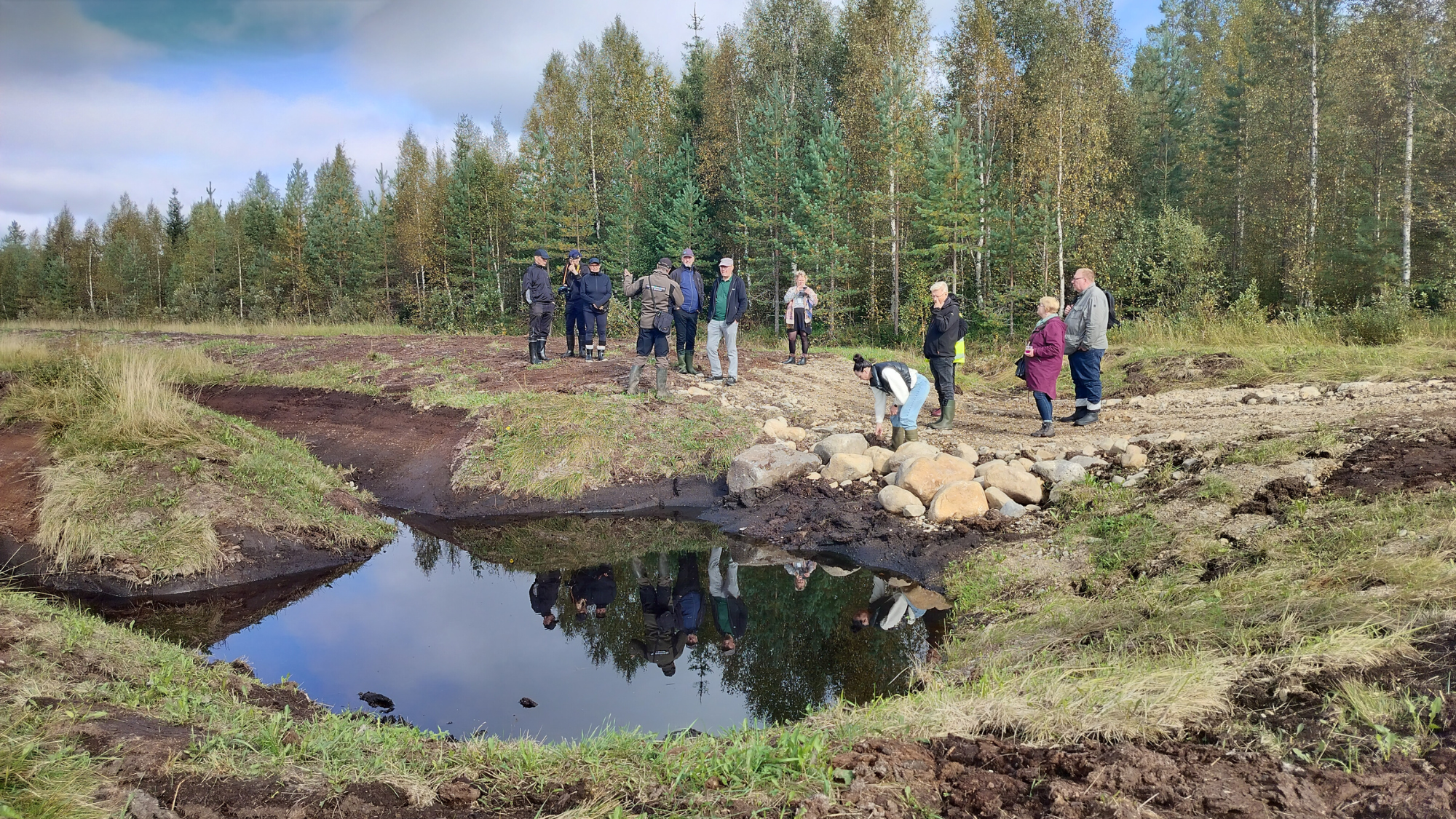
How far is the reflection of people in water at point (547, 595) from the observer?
762cm

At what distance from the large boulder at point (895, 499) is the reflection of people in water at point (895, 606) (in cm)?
126

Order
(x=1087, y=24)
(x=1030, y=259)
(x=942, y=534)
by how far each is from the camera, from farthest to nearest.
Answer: (x=1087, y=24) → (x=1030, y=259) → (x=942, y=534)

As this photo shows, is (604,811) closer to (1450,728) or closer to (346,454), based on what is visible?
(1450,728)

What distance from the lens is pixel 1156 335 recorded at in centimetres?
1842

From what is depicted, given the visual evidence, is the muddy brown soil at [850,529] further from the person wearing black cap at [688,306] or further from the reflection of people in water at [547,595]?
the person wearing black cap at [688,306]

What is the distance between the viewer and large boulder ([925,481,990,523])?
8656 millimetres

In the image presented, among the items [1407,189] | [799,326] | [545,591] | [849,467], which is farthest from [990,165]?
[545,591]

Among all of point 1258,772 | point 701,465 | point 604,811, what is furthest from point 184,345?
point 1258,772

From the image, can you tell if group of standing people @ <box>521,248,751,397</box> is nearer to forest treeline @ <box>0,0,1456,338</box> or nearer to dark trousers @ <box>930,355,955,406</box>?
dark trousers @ <box>930,355,955,406</box>

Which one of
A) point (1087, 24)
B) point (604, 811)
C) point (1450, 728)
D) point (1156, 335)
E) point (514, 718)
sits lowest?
point (514, 718)

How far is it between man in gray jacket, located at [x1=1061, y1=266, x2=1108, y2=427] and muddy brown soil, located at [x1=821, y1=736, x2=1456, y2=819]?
7993 millimetres

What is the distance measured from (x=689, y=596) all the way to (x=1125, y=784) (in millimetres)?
5326

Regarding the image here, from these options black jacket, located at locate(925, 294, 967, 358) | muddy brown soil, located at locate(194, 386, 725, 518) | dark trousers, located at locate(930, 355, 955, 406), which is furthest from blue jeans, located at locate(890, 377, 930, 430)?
muddy brown soil, located at locate(194, 386, 725, 518)

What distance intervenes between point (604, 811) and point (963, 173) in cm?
2376
